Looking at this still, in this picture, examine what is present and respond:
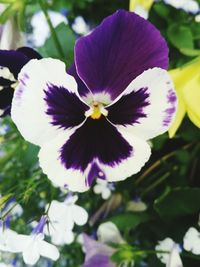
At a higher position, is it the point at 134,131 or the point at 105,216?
the point at 134,131

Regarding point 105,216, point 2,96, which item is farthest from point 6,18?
point 105,216

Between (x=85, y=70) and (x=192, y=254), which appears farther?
(x=192, y=254)

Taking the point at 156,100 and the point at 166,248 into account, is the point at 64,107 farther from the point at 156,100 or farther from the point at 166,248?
the point at 166,248

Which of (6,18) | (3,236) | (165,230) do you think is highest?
(6,18)

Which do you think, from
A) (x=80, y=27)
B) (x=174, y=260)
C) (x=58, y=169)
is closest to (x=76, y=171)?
(x=58, y=169)

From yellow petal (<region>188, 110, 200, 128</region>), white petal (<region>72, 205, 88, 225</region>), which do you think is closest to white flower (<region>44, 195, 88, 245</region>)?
white petal (<region>72, 205, 88, 225</region>)

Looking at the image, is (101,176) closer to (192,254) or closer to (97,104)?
(97,104)
